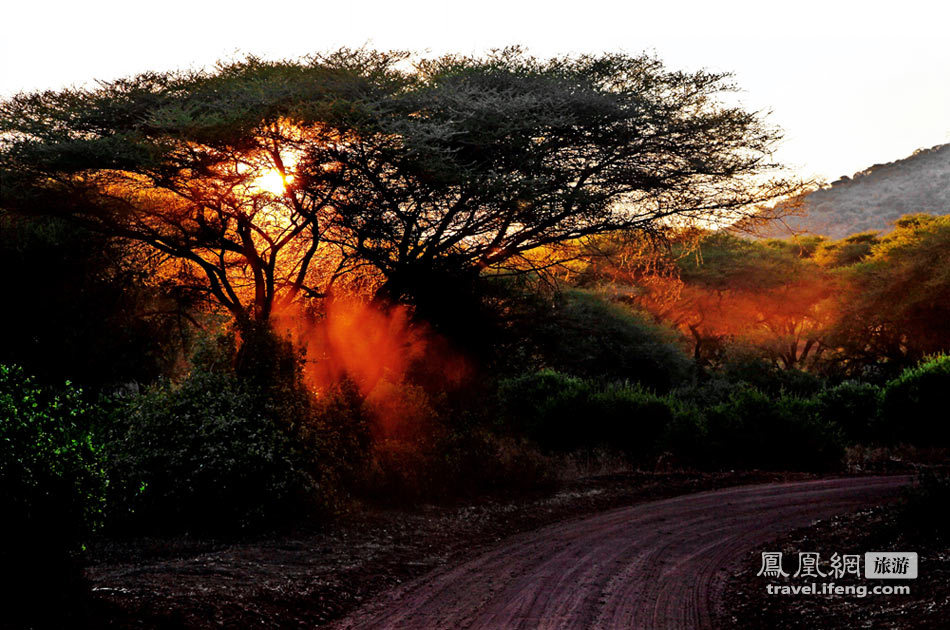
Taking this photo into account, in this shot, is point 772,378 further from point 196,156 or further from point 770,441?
point 196,156

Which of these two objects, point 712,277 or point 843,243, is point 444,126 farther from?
point 843,243

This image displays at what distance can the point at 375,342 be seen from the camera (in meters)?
15.8

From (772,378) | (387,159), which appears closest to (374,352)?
(387,159)

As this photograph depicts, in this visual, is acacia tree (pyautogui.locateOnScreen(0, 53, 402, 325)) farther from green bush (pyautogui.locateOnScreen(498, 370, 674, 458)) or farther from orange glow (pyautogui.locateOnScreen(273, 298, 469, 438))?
green bush (pyautogui.locateOnScreen(498, 370, 674, 458))

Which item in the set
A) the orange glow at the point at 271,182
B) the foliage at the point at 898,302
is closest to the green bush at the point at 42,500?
the orange glow at the point at 271,182

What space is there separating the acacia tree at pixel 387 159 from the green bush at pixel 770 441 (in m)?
4.48

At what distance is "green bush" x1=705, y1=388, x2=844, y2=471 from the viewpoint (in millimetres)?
16875

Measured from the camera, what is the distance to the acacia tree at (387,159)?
49.1ft

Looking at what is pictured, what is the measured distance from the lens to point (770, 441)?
17.0 meters

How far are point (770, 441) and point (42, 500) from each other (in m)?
14.9

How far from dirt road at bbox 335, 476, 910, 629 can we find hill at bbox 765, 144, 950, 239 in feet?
305

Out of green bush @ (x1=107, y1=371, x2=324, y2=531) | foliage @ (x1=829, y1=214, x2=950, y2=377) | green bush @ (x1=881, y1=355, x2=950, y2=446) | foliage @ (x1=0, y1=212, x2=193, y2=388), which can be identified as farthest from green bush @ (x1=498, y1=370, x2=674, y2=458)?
foliage @ (x1=829, y1=214, x2=950, y2=377)

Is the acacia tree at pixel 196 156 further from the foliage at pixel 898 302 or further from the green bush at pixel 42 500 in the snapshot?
the foliage at pixel 898 302

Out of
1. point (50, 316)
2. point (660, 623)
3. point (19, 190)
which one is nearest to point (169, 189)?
point (19, 190)
